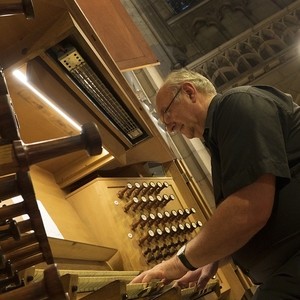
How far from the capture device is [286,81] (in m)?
7.28

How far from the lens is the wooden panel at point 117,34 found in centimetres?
297

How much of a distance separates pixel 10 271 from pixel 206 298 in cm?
207

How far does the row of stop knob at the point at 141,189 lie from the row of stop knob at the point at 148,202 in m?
0.06

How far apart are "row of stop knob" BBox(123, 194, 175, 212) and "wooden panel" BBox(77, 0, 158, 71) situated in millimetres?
1084

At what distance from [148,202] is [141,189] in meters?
0.12

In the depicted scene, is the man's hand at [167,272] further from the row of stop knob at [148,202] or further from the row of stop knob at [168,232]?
the row of stop knob at [148,202]

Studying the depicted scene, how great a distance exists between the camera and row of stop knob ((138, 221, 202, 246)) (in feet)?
8.27

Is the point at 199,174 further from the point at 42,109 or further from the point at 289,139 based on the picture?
the point at 289,139

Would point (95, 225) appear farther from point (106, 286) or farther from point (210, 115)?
point (106, 286)

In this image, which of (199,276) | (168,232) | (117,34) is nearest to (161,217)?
(168,232)

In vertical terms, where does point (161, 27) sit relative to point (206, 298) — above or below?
above

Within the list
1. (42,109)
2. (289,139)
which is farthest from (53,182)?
(289,139)

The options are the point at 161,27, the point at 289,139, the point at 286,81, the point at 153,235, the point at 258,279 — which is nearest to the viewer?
the point at 289,139

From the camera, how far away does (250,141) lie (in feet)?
4.27
